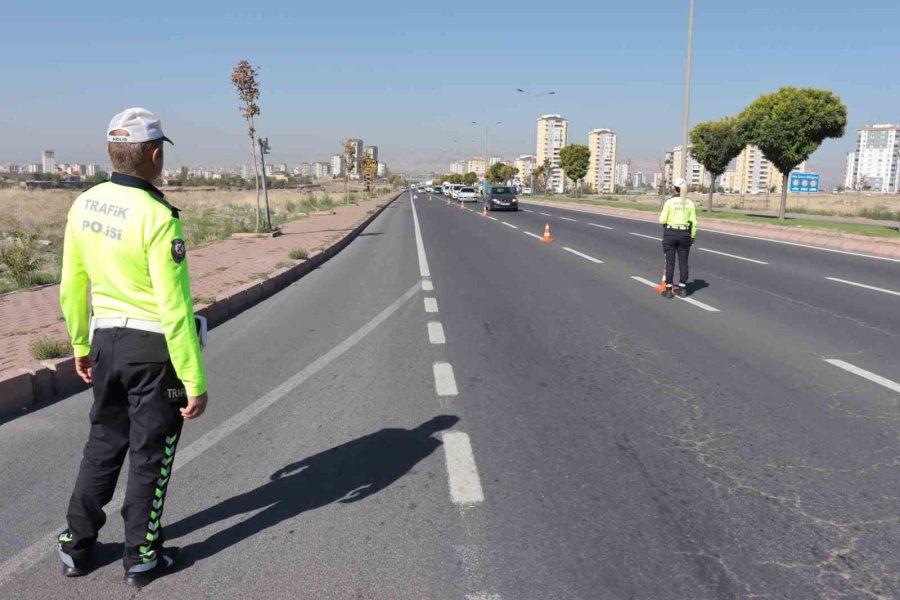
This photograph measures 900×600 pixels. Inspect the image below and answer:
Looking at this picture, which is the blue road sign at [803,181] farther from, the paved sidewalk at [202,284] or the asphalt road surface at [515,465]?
the asphalt road surface at [515,465]

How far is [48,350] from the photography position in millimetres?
5812

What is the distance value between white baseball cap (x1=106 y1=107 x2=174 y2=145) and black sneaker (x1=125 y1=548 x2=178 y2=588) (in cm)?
171

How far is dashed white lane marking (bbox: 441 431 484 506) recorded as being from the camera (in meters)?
3.63

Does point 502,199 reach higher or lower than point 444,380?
higher

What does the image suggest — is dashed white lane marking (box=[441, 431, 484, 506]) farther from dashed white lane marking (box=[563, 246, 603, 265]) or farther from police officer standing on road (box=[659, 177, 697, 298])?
dashed white lane marking (box=[563, 246, 603, 265])

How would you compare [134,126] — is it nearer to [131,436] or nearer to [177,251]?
[177,251]

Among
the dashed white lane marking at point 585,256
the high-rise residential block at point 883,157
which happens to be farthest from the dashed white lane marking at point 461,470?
the high-rise residential block at point 883,157

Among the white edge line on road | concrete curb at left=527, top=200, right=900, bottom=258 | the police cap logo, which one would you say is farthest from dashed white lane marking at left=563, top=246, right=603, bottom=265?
the police cap logo

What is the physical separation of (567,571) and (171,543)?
5.88 ft

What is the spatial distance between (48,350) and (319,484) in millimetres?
3347

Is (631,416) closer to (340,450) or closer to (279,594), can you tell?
(340,450)

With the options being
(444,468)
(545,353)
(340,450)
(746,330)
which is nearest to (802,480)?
(444,468)

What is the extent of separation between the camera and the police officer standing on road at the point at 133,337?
105 inches

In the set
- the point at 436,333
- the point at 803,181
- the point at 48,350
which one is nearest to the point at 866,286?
the point at 436,333
